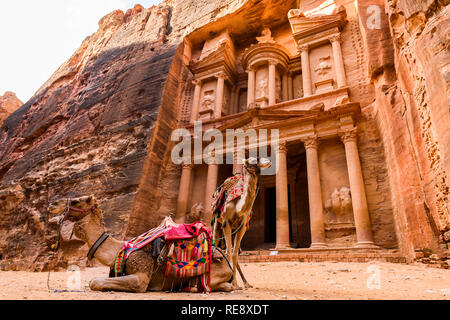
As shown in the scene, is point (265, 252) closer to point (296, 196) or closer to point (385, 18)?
point (296, 196)

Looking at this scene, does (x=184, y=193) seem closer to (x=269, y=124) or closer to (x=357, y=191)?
(x=269, y=124)

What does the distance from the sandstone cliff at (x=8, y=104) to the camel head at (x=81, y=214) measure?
3701cm

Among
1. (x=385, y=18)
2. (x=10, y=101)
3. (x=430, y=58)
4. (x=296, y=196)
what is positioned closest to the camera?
(x=430, y=58)

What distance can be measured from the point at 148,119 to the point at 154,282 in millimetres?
12581

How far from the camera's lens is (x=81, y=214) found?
3.39 m

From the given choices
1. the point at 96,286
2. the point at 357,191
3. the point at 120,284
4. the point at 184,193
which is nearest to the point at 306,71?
the point at 357,191

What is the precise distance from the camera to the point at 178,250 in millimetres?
3312

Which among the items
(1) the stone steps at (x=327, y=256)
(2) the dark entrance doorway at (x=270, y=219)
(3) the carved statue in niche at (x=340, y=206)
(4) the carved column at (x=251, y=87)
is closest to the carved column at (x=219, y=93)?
(4) the carved column at (x=251, y=87)

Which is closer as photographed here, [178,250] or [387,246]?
[178,250]

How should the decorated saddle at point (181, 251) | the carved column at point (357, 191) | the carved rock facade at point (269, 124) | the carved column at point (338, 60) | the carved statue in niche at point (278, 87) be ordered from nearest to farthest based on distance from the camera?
the decorated saddle at point (181, 251) < the carved rock facade at point (269, 124) < the carved column at point (357, 191) < the carved column at point (338, 60) < the carved statue in niche at point (278, 87)

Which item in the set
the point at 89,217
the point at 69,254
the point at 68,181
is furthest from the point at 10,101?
the point at 89,217

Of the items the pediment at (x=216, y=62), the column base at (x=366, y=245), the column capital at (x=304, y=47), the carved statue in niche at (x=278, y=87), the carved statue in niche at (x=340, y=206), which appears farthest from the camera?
the pediment at (x=216, y=62)

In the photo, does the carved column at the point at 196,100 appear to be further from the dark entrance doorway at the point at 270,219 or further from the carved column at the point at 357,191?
the carved column at the point at 357,191

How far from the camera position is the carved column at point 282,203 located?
10.5 metres
